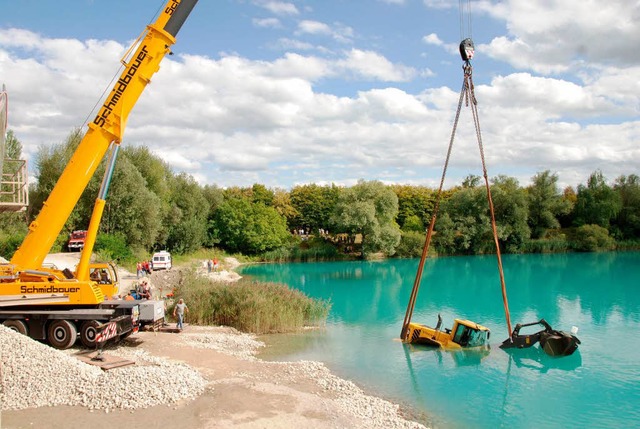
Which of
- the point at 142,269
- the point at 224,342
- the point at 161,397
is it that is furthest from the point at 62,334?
the point at 142,269

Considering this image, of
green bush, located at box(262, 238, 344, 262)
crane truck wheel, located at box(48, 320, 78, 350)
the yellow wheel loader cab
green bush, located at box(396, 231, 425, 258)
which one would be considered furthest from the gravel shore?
green bush, located at box(396, 231, 425, 258)

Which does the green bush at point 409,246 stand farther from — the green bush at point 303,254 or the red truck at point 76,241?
the red truck at point 76,241

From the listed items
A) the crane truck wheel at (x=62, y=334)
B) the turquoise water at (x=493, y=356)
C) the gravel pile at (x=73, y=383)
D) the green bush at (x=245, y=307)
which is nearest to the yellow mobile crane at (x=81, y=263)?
A: the crane truck wheel at (x=62, y=334)

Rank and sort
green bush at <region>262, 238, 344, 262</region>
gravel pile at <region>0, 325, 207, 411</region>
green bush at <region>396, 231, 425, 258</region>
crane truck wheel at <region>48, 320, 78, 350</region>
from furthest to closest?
green bush at <region>396, 231, 425, 258</region> → green bush at <region>262, 238, 344, 262</region> → crane truck wheel at <region>48, 320, 78, 350</region> → gravel pile at <region>0, 325, 207, 411</region>

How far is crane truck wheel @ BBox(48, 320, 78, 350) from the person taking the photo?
1546 cm

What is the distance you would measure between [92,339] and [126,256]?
2917 cm

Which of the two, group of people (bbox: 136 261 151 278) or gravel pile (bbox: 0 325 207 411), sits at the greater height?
group of people (bbox: 136 261 151 278)

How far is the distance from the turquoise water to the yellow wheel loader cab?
0.46 metres

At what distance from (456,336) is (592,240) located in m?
57.1

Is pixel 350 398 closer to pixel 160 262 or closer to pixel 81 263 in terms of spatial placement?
pixel 81 263

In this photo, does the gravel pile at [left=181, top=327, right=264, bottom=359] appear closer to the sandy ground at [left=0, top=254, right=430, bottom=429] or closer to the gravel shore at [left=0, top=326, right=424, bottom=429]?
the sandy ground at [left=0, top=254, right=430, bottom=429]

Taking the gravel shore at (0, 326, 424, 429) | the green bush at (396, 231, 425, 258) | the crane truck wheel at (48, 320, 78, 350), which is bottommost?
the gravel shore at (0, 326, 424, 429)

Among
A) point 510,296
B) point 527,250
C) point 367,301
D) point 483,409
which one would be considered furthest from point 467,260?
point 483,409

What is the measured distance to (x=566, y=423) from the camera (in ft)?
47.1
